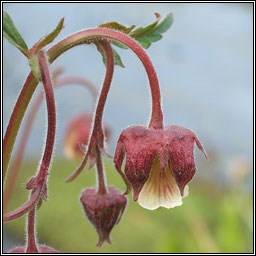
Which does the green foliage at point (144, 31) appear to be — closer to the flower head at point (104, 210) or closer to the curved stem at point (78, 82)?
the flower head at point (104, 210)

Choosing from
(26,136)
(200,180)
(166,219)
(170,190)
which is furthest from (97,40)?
(200,180)

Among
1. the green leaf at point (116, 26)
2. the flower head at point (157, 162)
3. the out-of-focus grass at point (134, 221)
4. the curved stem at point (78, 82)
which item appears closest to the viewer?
the flower head at point (157, 162)

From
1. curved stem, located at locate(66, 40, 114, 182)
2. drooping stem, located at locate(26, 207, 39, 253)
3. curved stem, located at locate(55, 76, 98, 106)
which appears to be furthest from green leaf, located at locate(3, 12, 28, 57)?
curved stem, located at locate(55, 76, 98, 106)

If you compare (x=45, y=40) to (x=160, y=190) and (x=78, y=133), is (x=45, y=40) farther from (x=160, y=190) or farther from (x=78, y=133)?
(x=78, y=133)

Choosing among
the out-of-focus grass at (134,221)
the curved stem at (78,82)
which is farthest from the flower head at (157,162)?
the out-of-focus grass at (134,221)

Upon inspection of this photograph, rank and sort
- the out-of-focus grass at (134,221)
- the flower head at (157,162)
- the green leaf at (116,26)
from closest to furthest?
the flower head at (157,162) → the green leaf at (116,26) → the out-of-focus grass at (134,221)

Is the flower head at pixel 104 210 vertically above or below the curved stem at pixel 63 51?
below
